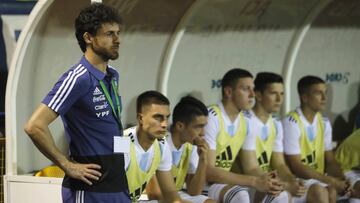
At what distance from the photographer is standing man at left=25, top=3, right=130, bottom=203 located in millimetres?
4320

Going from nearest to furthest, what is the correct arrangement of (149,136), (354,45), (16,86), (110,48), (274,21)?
(110,48)
(149,136)
(16,86)
(274,21)
(354,45)

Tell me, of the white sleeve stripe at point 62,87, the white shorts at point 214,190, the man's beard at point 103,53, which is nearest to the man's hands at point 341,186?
the white shorts at point 214,190

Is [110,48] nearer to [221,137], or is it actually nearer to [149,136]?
[149,136]

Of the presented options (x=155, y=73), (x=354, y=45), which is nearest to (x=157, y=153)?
(x=155, y=73)

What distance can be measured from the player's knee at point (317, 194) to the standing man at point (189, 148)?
3.90ft

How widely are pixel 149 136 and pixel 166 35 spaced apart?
4.75 feet

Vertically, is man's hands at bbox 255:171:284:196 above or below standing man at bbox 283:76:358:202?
below

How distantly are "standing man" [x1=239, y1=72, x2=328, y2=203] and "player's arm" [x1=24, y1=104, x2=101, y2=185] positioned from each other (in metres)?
2.78

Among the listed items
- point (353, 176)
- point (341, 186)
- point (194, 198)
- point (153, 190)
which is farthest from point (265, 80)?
point (153, 190)

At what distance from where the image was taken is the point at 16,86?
6102 millimetres

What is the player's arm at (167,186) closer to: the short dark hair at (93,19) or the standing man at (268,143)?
the standing man at (268,143)

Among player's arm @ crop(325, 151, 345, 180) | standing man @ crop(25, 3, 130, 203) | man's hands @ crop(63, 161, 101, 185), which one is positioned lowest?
player's arm @ crop(325, 151, 345, 180)

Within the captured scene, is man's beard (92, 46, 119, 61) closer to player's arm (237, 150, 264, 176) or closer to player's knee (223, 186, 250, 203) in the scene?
player's knee (223, 186, 250, 203)

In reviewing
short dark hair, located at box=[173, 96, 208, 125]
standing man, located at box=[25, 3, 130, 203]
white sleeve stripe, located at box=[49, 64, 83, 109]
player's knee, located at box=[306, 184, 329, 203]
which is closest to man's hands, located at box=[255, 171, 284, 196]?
player's knee, located at box=[306, 184, 329, 203]
